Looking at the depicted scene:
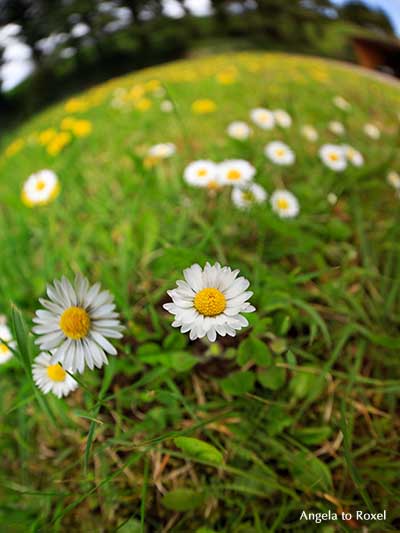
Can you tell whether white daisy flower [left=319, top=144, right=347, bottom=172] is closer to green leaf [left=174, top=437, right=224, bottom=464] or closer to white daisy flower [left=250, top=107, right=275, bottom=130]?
white daisy flower [left=250, top=107, right=275, bottom=130]

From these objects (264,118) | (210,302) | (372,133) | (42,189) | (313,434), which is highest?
(210,302)

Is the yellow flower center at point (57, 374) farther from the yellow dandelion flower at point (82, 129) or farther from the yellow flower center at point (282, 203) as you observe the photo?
the yellow dandelion flower at point (82, 129)

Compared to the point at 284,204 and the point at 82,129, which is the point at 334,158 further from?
the point at 82,129

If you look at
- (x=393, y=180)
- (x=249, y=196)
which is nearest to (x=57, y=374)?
(x=249, y=196)

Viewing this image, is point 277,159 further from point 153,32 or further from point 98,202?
point 153,32

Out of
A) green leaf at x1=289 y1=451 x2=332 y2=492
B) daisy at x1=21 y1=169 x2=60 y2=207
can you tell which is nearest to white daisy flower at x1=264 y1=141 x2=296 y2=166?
daisy at x1=21 y1=169 x2=60 y2=207
